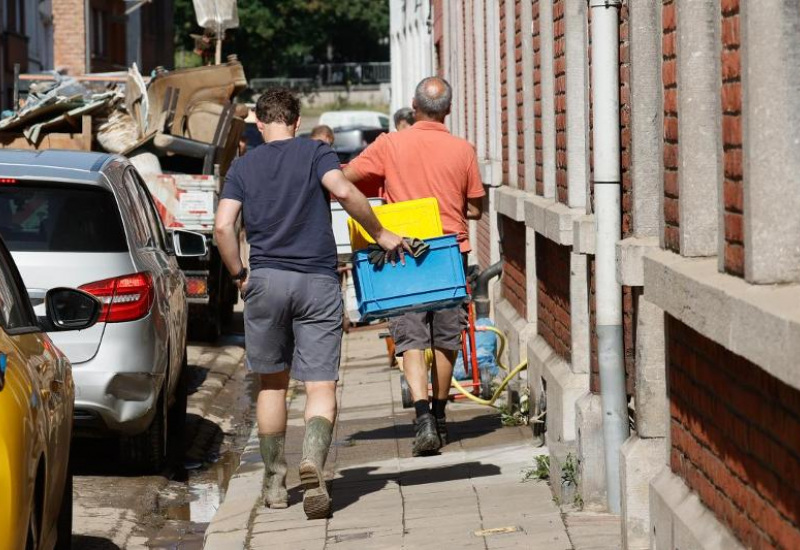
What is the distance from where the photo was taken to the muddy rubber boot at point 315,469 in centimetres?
736

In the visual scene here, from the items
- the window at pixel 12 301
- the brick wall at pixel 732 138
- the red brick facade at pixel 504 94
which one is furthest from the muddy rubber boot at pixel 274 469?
the red brick facade at pixel 504 94

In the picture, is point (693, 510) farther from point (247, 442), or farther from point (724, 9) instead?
point (247, 442)

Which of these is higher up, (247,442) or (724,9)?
(724,9)

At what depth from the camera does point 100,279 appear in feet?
28.1

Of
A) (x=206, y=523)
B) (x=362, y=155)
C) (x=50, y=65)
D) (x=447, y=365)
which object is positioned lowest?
(x=206, y=523)

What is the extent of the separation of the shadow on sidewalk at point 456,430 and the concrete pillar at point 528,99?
153cm

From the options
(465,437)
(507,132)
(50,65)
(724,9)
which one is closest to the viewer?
(724,9)

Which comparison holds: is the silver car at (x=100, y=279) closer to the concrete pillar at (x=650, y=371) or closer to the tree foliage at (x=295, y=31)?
the concrete pillar at (x=650, y=371)

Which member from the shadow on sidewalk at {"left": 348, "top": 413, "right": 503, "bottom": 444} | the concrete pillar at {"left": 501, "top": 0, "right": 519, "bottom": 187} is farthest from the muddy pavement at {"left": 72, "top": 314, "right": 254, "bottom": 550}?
the concrete pillar at {"left": 501, "top": 0, "right": 519, "bottom": 187}

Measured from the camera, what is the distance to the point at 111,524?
8078 mm

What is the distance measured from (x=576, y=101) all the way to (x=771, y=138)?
4.52m

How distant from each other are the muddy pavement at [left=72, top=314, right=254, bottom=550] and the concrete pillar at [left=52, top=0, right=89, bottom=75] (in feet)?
129

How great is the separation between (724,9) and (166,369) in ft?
16.6

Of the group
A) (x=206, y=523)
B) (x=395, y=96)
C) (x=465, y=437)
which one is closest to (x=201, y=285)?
(x=465, y=437)
